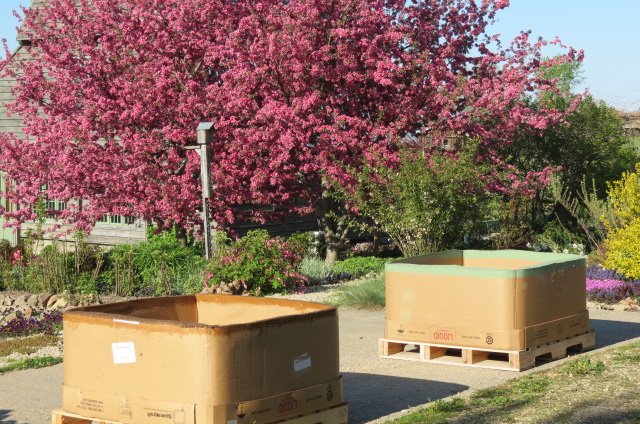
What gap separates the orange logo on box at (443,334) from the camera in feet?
34.6

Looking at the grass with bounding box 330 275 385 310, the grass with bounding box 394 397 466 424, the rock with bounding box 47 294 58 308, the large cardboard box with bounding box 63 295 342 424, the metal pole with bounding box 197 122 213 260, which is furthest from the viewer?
the metal pole with bounding box 197 122 213 260

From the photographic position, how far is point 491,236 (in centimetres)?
2309

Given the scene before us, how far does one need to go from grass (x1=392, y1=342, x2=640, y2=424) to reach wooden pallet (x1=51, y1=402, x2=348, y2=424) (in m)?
0.50

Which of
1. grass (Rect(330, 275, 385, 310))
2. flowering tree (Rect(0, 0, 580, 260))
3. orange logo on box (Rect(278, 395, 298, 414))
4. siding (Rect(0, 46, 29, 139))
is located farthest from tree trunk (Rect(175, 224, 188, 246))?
orange logo on box (Rect(278, 395, 298, 414))

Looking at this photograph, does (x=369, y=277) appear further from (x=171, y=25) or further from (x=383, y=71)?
(x=171, y=25)

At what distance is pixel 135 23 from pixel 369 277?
6552 mm

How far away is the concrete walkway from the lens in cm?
884

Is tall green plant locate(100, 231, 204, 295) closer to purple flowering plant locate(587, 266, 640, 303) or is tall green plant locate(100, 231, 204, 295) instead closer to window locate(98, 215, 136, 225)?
window locate(98, 215, 136, 225)

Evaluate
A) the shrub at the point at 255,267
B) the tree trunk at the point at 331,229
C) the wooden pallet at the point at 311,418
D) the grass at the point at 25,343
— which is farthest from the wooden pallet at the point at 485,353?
the tree trunk at the point at 331,229

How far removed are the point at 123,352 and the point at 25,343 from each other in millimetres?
5249

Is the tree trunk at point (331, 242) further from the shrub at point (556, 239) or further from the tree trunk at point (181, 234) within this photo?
the shrub at point (556, 239)

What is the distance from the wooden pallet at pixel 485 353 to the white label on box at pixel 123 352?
157 inches

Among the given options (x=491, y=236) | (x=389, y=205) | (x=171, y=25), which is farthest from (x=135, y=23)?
(x=491, y=236)

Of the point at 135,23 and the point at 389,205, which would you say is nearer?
the point at 389,205
